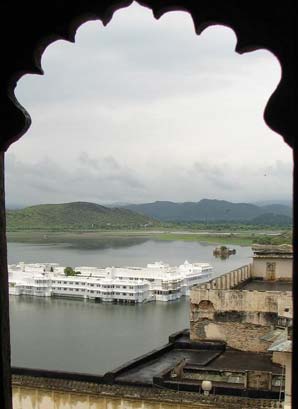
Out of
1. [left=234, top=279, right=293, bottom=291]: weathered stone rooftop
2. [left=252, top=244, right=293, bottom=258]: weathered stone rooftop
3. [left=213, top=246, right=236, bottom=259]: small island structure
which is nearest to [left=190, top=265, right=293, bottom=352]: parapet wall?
[left=234, top=279, right=293, bottom=291]: weathered stone rooftop

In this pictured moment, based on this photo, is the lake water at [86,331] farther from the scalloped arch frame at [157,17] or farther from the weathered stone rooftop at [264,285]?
the scalloped arch frame at [157,17]

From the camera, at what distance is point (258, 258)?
50.5 ft

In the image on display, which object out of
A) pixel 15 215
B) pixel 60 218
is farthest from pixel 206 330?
pixel 60 218

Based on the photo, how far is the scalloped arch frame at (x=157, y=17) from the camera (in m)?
1.05

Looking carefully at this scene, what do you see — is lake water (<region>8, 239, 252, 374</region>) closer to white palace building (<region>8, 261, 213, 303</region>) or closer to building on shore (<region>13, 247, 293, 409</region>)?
white palace building (<region>8, 261, 213, 303</region>)

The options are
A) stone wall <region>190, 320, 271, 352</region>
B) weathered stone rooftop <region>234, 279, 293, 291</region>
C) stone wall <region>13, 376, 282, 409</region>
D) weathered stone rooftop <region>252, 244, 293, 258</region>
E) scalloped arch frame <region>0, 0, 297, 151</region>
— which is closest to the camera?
scalloped arch frame <region>0, 0, 297, 151</region>

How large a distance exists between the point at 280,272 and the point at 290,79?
14651 mm

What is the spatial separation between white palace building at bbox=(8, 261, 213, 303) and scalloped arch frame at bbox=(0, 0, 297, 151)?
23901 mm

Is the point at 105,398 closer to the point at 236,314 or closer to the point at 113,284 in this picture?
the point at 236,314

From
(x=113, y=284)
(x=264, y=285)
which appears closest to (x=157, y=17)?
(x=264, y=285)

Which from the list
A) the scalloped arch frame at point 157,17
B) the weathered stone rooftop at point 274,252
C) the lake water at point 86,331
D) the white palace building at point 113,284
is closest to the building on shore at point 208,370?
the weathered stone rooftop at point 274,252

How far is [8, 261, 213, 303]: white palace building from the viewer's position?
2530cm

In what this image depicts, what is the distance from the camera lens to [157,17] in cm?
115

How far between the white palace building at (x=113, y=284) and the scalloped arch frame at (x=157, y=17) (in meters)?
23.9
